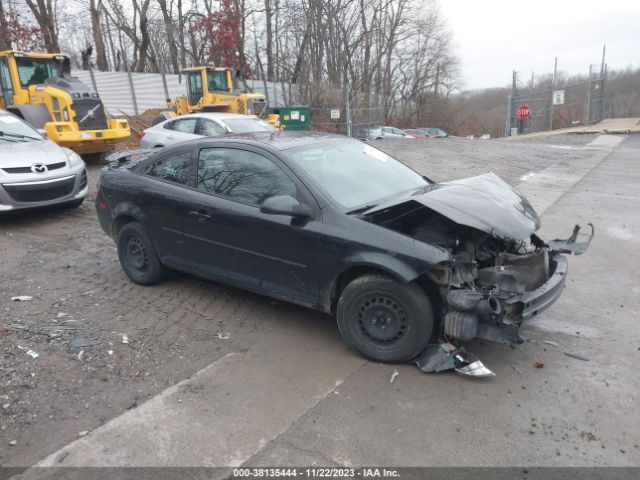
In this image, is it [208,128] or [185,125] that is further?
[185,125]

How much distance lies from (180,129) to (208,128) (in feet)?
2.93

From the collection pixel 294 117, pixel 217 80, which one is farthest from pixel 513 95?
pixel 217 80

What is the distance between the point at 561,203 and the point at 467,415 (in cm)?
700

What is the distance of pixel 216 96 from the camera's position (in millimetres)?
19375

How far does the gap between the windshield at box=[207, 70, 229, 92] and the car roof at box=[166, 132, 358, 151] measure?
1592cm

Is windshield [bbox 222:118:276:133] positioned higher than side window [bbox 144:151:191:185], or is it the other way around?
windshield [bbox 222:118:276:133]

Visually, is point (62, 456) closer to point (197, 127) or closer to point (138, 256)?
point (138, 256)

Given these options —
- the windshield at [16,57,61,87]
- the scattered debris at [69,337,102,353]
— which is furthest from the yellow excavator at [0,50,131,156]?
the scattered debris at [69,337,102,353]

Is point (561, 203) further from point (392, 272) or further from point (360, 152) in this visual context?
point (392, 272)

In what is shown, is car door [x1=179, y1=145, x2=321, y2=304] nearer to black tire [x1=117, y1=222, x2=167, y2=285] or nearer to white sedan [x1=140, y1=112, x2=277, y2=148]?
black tire [x1=117, y1=222, x2=167, y2=285]

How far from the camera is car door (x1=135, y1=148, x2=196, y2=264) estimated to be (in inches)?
192

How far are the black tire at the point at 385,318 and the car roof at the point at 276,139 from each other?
57.2 inches

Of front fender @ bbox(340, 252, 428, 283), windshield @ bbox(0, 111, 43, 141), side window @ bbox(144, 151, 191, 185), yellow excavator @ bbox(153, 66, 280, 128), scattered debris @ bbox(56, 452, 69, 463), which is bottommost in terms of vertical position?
scattered debris @ bbox(56, 452, 69, 463)

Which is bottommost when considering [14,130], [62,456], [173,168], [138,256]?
[62,456]
